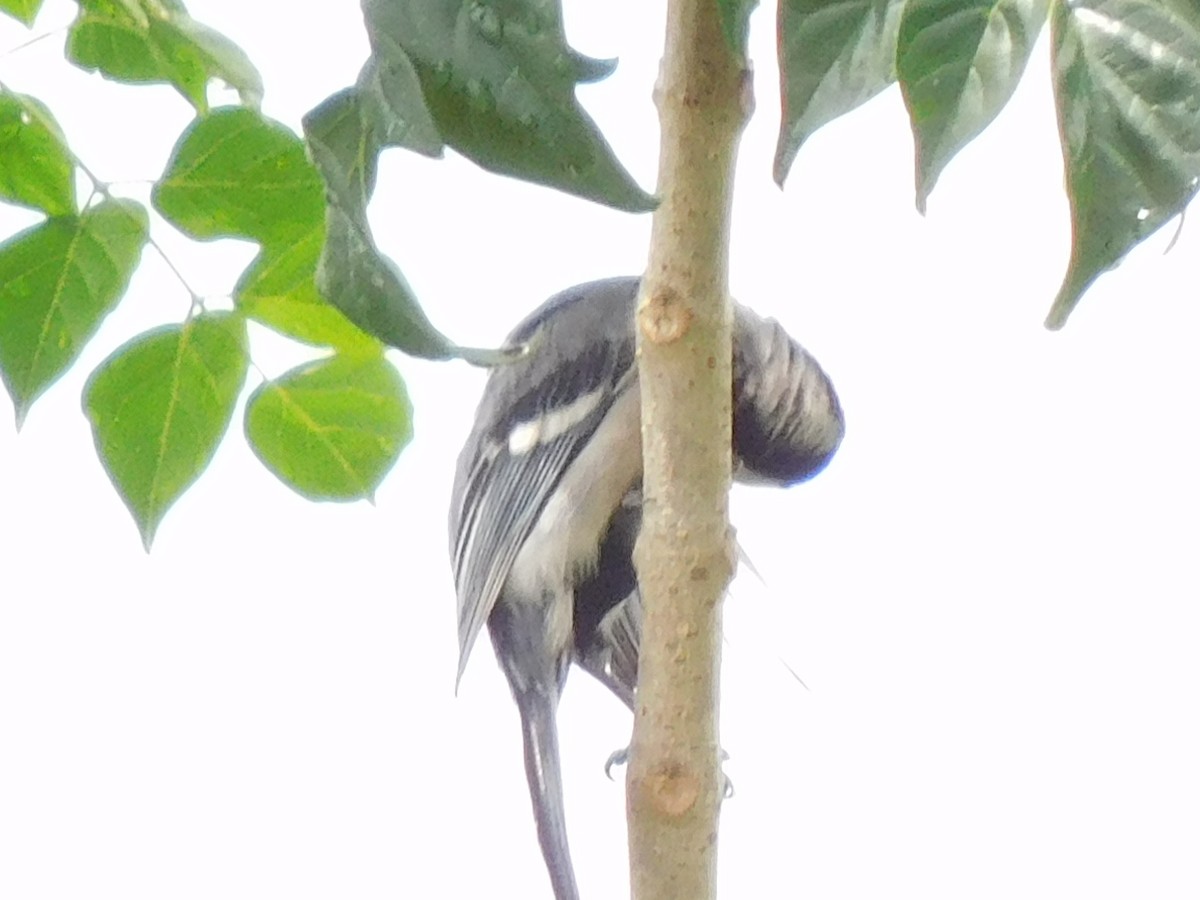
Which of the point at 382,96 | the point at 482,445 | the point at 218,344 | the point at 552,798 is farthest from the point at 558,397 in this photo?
the point at 382,96

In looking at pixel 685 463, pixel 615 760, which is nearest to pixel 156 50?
pixel 685 463

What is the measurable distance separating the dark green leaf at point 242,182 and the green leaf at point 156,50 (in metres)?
0.04

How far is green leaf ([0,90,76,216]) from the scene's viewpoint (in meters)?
0.51

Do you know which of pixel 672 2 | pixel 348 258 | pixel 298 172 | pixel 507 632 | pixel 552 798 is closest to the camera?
pixel 348 258

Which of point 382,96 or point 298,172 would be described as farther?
point 298,172

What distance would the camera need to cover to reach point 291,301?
0.54m

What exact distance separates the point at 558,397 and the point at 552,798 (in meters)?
0.26

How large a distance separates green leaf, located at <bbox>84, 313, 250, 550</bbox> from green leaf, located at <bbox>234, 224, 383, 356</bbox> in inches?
0.6

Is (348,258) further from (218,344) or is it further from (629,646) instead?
(629,646)

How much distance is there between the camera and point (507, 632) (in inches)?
34.5

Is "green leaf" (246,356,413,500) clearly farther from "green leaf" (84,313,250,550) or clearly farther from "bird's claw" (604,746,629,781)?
"bird's claw" (604,746,629,781)

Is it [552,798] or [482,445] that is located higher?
[482,445]

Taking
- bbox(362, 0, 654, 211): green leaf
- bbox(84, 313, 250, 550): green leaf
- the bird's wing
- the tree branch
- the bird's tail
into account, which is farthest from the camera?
the bird's wing

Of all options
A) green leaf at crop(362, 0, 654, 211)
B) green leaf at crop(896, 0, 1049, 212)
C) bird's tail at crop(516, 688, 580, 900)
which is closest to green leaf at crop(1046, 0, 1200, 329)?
green leaf at crop(896, 0, 1049, 212)
